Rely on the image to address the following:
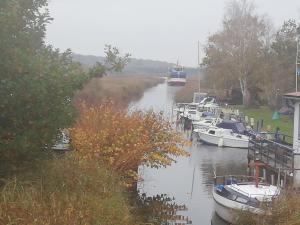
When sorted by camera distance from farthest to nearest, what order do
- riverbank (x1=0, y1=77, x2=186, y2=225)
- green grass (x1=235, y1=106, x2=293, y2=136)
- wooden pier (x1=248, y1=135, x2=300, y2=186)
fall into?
1. green grass (x1=235, y1=106, x2=293, y2=136)
2. wooden pier (x1=248, y1=135, x2=300, y2=186)
3. riverbank (x1=0, y1=77, x2=186, y2=225)

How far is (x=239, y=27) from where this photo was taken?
219ft

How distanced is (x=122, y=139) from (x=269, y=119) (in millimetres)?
37198

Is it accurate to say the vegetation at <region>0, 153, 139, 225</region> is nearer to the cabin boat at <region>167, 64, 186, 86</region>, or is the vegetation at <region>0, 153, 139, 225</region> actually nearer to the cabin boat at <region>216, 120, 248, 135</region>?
the cabin boat at <region>216, 120, 248, 135</region>

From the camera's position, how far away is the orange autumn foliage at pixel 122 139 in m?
18.1

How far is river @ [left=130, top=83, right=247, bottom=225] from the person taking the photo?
70.6ft

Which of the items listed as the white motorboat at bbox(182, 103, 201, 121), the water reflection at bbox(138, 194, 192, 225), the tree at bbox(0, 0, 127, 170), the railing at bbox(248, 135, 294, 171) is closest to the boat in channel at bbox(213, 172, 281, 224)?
the water reflection at bbox(138, 194, 192, 225)

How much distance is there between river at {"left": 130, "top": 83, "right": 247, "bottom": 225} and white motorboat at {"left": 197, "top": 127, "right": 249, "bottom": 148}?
1.24 m

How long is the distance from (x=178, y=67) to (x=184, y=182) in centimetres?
11178

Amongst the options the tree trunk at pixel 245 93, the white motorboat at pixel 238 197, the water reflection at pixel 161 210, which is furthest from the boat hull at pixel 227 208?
the tree trunk at pixel 245 93

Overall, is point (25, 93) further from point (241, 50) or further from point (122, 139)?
point (241, 50)

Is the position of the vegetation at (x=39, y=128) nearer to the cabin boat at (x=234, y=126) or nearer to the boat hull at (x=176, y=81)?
the cabin boat at (x=234, y=126)

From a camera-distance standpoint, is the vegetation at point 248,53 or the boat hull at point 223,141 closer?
the boat hull at point 223,141

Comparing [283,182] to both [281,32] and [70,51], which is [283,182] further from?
[281,32]

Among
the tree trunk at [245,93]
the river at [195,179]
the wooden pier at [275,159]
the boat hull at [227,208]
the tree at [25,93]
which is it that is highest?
the tree at [25,93]
